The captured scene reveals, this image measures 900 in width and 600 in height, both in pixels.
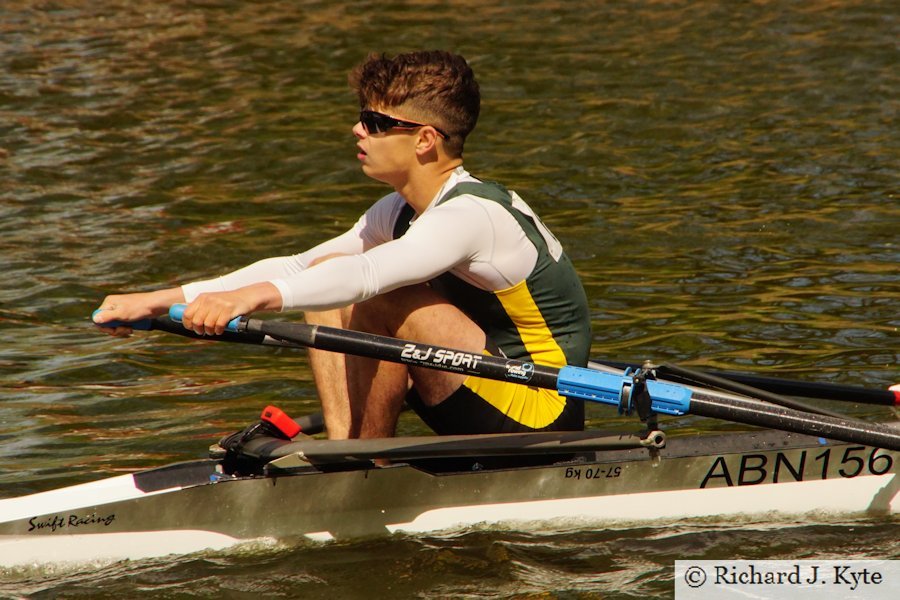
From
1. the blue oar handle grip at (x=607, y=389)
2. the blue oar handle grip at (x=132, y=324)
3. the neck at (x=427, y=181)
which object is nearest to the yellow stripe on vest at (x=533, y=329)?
the blue oar handle grip at (x=607, y=389)

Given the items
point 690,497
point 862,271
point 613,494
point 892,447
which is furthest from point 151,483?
point 862,271

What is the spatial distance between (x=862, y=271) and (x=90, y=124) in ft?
28.7

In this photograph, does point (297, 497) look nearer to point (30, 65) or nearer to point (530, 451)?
point (530, 451)

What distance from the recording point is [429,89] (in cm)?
510

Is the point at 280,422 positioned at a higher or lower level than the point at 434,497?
higher

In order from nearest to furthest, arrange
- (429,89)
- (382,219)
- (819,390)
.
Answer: (429,89)
(382,219)
(819,390)

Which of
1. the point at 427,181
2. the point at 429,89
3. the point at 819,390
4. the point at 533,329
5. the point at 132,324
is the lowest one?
the point at 819,390

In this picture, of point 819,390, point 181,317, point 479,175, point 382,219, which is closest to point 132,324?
point 181,317

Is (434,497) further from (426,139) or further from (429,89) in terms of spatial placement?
(429,89)

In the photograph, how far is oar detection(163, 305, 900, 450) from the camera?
4723mm

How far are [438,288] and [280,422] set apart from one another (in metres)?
0.85

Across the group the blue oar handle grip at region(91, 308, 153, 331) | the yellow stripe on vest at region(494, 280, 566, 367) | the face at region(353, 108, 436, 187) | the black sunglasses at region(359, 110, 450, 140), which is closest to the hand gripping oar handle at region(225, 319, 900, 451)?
the yellow stripe on vest at region(494, 280, 566, 367)

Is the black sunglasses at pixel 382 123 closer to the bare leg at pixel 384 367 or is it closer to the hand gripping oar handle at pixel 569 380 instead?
the bare leg at pixel 384 367

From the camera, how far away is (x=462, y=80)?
5129 mm
